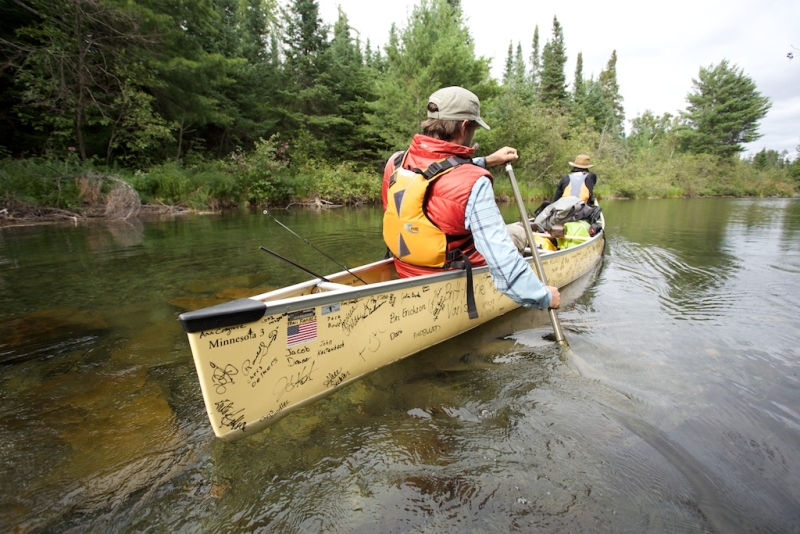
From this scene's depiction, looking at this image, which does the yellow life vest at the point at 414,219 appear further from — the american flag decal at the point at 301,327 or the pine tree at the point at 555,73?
the pine tree at the point at 555,73

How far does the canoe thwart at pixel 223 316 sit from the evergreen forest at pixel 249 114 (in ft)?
41.7

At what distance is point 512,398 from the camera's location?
112 inches

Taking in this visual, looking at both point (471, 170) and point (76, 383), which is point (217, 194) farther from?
point (471, 170)

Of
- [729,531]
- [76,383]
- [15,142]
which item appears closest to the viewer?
[729,531]

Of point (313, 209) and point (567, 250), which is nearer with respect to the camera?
point (567, 250)

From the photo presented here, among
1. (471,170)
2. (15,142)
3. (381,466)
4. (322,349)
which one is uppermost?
(15,142)

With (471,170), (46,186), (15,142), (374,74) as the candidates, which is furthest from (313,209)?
(471,170)

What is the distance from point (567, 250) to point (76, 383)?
201 inches

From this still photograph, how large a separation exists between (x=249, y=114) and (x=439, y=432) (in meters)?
25.9

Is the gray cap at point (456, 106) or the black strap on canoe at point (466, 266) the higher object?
the gray cap at point (456, 106)

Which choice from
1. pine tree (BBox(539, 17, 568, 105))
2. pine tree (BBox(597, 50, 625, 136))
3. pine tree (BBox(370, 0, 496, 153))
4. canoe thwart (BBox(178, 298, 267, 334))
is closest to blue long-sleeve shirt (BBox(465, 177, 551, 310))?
canoe thwart (BBox(178, 298, 267, 334))

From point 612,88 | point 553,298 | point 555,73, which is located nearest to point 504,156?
point 553,298

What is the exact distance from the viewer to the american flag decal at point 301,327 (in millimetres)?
2230
